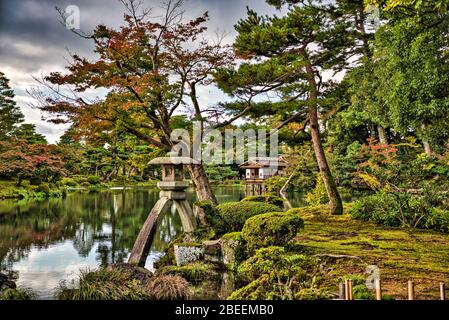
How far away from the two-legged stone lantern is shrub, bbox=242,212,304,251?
4.82ft

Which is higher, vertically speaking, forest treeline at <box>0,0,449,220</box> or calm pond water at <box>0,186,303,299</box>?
forest treeline at <box>0,0,449,220</box>

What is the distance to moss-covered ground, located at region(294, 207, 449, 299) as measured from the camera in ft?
12.2

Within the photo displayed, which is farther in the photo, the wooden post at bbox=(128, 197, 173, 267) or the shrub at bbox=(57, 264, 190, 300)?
the wooden post at bbox=(128, 197, 173, 267)

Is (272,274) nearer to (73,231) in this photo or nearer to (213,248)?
(213,248)

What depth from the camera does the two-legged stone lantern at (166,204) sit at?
5.46 meters

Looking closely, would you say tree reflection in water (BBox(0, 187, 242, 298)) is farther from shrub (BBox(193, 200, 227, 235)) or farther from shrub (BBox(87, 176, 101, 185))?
shrub (BBox(87, 176, 101, 185))

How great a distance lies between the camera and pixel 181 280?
452 cm

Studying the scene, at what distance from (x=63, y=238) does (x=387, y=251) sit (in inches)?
300

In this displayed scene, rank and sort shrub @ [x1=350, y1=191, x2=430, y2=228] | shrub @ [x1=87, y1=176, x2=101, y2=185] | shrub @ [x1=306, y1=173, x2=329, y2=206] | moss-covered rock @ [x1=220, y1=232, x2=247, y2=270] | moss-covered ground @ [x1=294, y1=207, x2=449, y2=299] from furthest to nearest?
shrub @ [x1=87, y1=176, x2=101, y2=185] < shrub @ [x1=306, y1=173, x2=329, y2=206] < shrub @ [x1=350, y1=191, x2=430, y2=228] < moss-covered rock @ [x1=220, y1=232, x2=247, y2=270] < moss-covered ground @ [x1=294, y1=207, x2=449, y2=299]

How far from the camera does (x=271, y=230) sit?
15.9 ft

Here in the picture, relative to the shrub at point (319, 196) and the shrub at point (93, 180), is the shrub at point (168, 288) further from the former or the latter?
the shrub at point (93, 180)

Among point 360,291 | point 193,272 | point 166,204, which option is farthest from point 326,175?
point 360,291

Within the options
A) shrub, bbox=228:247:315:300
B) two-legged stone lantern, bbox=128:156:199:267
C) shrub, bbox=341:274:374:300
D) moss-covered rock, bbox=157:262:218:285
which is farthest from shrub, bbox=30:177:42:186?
shrub, bbox=341:274:374:300
